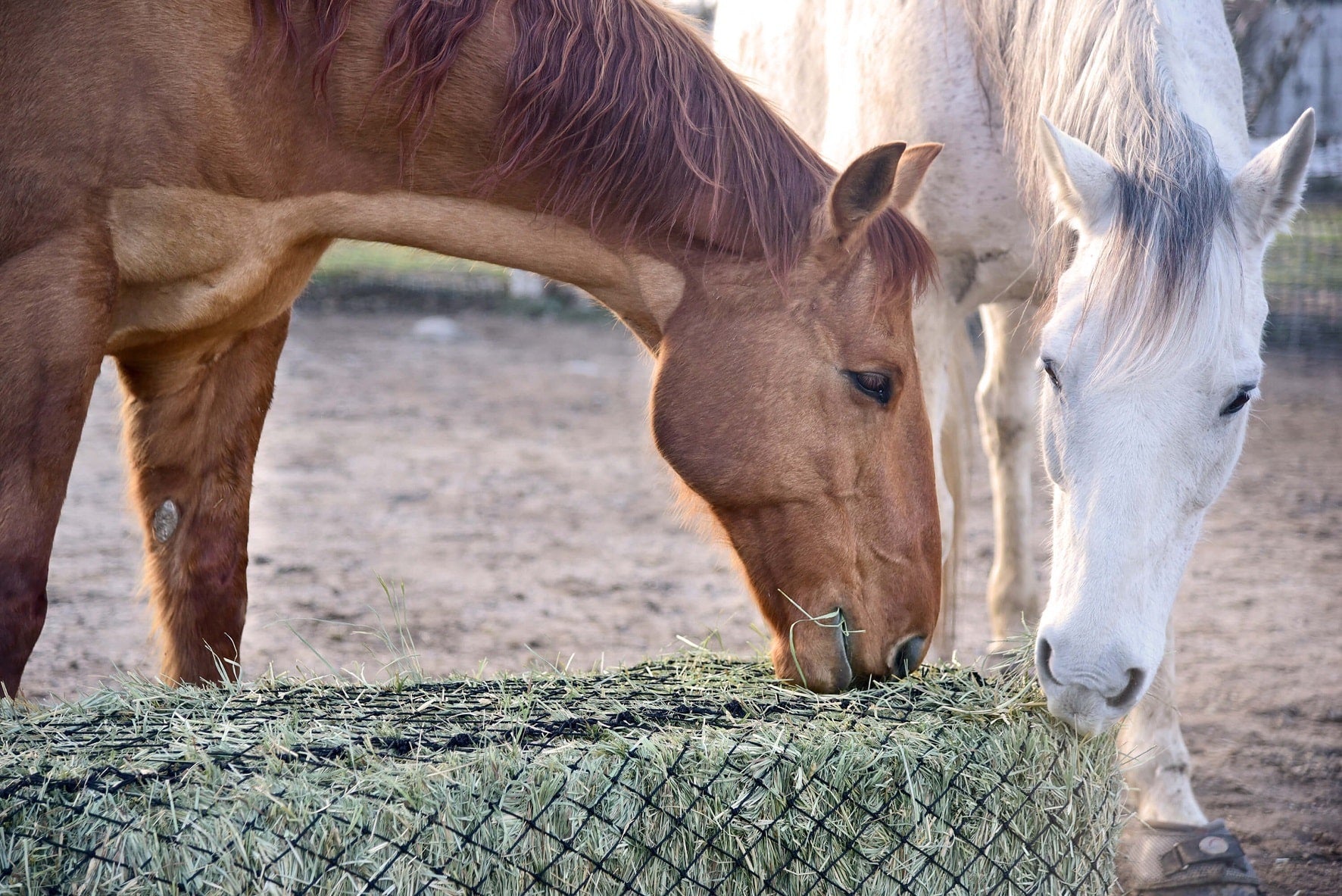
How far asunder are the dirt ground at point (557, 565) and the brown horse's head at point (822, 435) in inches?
15.8

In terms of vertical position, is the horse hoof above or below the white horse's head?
below

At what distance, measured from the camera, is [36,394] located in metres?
1.94

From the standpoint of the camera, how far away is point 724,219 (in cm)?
223

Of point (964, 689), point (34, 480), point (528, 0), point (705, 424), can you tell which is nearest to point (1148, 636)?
point (964, 689)

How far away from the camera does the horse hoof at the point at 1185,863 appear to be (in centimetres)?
239

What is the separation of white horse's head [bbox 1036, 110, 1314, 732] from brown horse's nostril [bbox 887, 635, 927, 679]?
34 cm

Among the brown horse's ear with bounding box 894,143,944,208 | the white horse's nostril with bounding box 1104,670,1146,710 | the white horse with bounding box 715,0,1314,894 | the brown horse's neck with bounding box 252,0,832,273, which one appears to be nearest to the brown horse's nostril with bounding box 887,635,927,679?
the white horse with bounding box 715,0,1314,894

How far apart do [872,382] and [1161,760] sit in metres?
1.13

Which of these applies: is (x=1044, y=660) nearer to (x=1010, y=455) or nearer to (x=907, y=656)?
(x=907, y=656)

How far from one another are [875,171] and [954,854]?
117 cm

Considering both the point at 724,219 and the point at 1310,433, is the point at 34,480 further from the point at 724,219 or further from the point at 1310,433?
the point at 1310,433

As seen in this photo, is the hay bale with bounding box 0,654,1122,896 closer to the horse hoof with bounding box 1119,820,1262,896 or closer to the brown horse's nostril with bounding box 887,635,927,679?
the brown horse's nostril with bounding box 887,635,927,679

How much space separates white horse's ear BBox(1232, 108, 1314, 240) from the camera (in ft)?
6.31

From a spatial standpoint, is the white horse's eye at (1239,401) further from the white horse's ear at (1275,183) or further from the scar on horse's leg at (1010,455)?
the scar on horse's leg at (1010,455)
